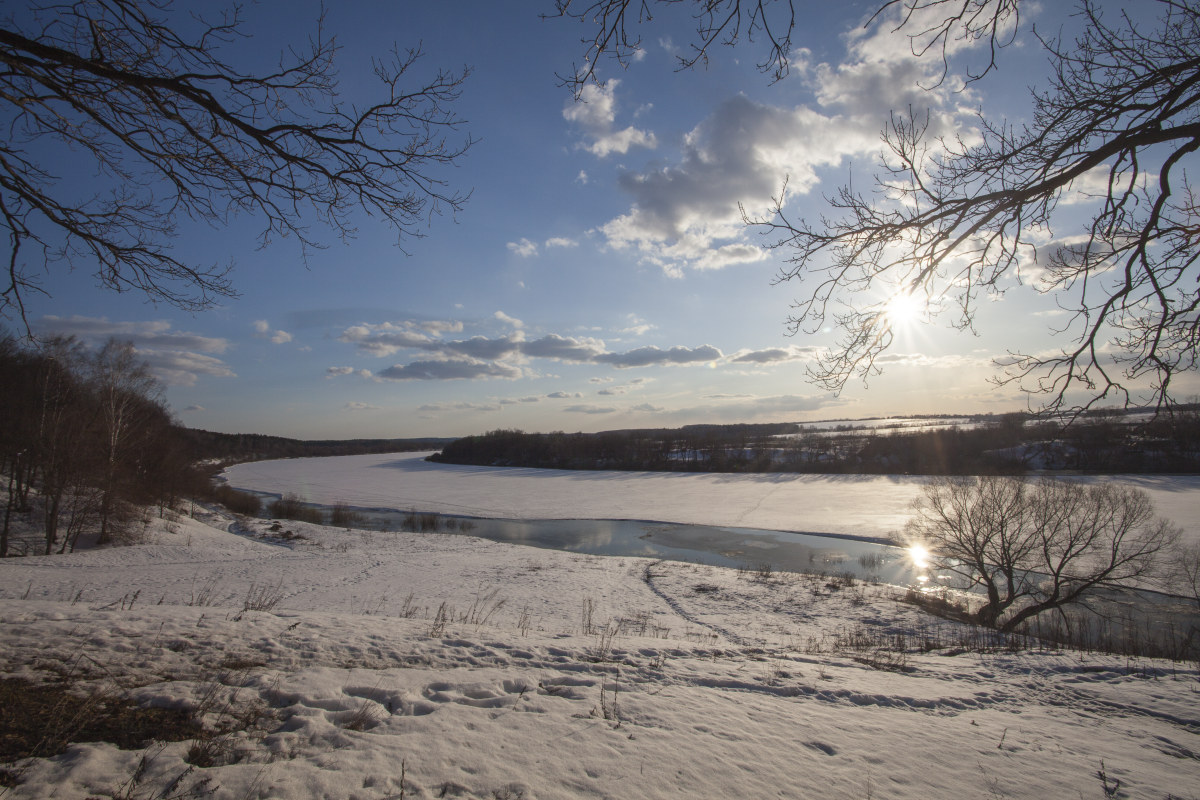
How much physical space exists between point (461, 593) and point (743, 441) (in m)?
79.5

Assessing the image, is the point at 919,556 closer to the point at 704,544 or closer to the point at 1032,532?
the point at 1032,532

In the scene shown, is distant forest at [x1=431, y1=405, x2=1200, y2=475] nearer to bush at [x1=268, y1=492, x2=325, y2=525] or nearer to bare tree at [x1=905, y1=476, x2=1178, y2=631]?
bare tree at [x1=905, y1=476, x2=1178, y2=631]

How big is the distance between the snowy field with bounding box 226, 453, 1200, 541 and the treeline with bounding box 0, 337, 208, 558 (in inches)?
653

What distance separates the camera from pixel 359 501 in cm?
4006

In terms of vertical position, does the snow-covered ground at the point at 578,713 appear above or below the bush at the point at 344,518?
above

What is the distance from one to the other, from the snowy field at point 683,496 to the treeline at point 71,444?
54.4ft

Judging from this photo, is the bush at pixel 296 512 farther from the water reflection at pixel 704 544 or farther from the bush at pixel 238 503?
the water reflection at pixel 704 544

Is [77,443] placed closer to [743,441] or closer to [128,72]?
[128,72]

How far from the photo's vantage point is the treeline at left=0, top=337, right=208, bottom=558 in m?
18.1

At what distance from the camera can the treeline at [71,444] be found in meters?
18.1

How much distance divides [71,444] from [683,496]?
34.1 m

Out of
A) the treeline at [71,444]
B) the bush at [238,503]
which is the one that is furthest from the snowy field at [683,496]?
the treeline at [71,444]

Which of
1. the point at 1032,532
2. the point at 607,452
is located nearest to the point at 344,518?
the point at 1032,532

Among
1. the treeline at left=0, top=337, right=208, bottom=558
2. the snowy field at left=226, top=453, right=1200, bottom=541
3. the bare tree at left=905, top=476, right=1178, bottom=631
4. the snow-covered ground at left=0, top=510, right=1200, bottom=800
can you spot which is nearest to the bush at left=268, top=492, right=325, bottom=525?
the snowy field at left=226, top=453, right=1200, bottom=541
